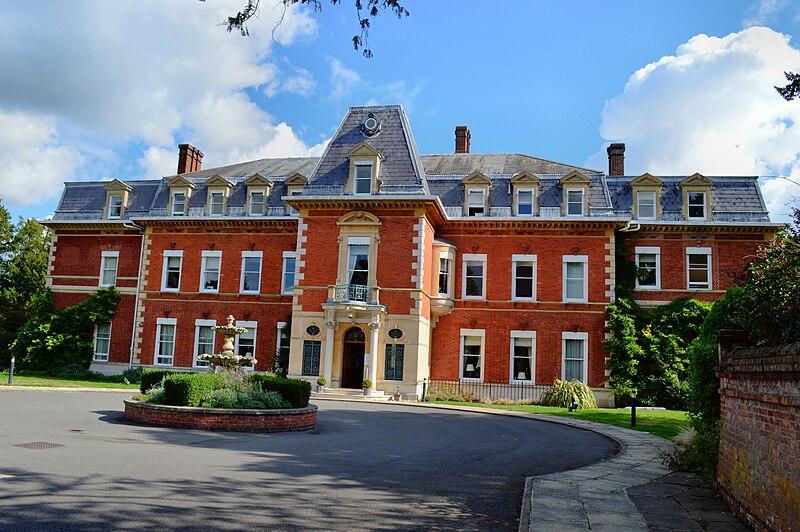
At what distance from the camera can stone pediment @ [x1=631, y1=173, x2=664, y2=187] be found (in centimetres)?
3144

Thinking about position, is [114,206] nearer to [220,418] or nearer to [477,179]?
[477,179]

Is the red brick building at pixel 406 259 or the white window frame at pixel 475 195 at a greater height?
the white window frame at pixel 475 195

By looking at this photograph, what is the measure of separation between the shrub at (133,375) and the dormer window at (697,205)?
28.0 meters

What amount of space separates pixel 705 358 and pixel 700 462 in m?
1.76

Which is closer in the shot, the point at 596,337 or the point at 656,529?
the point at 656,529

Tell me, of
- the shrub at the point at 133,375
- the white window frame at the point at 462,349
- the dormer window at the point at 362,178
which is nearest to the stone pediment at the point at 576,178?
the white window frame at the point at 462,349

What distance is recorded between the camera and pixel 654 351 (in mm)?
28797

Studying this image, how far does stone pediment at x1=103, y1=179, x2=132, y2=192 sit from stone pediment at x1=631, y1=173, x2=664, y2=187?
2750 centimetres

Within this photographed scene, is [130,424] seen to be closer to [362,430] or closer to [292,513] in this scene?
[362,430]

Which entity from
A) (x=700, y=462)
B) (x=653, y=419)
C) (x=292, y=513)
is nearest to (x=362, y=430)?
(x=700, y=462)

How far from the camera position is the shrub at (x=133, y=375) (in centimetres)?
3127

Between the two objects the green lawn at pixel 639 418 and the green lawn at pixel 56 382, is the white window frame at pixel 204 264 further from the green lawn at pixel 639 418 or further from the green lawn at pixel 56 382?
the green lawn at pixel 639 418

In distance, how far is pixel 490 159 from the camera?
36.2 meters

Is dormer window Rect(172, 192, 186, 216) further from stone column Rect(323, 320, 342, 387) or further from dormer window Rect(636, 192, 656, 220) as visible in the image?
dormer window Rect(636, 192, 656, 220)
